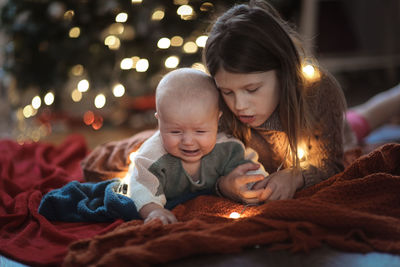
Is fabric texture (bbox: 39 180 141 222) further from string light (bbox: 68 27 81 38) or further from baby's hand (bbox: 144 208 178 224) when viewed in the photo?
string light (bbox: 68 27 81 38)

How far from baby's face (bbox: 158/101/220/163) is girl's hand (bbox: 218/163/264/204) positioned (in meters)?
0.09

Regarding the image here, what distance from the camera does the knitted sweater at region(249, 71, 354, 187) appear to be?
45.7 inches

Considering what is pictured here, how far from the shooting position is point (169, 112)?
3.27 feet

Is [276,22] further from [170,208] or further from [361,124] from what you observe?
[361,124]

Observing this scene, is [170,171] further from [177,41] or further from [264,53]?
[177,41]

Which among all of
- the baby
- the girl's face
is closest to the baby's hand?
the baby

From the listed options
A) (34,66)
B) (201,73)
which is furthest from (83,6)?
(201,73)

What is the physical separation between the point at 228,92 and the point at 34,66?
1342 mm

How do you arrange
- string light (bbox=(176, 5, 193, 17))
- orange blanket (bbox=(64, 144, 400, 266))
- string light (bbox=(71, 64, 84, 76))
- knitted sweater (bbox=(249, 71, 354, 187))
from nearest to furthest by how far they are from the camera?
orange blanket (bbox=(64, 144, 400, 266)), knitted sweater (bbox=(249, 71, 354, 187)), string light (bbox=(176, 5, 193, 17)), string light (bbox=(71, 64, 84, 76))

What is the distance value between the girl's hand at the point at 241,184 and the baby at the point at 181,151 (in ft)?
0.11

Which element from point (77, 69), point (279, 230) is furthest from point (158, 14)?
point (279, 230)

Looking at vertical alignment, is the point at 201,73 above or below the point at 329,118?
above

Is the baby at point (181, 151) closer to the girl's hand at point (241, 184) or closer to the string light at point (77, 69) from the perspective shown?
the girl's hand at point (241, 184)

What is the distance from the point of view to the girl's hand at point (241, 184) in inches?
41.8
